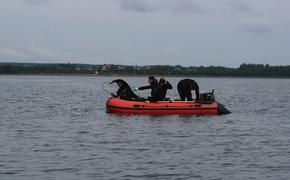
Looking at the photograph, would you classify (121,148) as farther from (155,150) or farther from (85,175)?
(85,175)

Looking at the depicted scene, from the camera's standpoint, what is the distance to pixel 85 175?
15.3m

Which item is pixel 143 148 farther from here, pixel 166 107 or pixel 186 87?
pixel 186 87

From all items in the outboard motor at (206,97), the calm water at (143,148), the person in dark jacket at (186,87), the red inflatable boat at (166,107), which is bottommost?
the calm water at (143,148)

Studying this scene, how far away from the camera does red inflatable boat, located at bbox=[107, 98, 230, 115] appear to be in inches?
1176

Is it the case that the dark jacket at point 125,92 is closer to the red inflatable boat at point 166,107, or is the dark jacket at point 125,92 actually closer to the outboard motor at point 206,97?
the red inflatable boat at point 166,107

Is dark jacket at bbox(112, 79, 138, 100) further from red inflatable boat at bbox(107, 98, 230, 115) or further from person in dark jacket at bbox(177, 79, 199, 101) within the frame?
person in dark jacket at bbox(177, 79, 199, 101)

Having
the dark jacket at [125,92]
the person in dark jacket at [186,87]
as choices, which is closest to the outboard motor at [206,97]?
the person in dark jacket at [186,87]

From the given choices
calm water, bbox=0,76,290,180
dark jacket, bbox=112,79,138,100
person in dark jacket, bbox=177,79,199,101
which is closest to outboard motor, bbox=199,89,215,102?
person in dark jacket, bbox=177,79,199,101

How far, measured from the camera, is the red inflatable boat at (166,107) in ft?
98.0

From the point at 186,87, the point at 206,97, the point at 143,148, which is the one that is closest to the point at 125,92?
the point at 186,87

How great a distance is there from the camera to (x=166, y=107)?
29828 millimetres

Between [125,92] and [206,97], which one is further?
[125,92]

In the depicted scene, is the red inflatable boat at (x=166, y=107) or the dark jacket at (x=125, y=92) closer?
the red inflatable boat at (x=166, y=107)

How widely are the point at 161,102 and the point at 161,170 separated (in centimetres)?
1413
